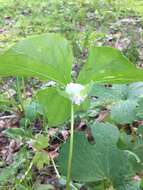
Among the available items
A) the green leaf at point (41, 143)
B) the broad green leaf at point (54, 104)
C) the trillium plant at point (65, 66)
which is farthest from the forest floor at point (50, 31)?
the trillium plant at point (65, 66)

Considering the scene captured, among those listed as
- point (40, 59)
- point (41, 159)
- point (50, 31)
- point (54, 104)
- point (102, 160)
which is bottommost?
point (41, 159)

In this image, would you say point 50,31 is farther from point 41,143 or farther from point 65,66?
point 65,66

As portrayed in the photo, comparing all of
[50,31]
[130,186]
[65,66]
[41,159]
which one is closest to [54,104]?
[65,66]

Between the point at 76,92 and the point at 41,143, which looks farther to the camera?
the point at 41,143

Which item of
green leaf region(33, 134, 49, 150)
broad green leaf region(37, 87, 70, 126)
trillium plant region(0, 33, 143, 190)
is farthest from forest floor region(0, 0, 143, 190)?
trillium plant region(0, 33, 143, 190)

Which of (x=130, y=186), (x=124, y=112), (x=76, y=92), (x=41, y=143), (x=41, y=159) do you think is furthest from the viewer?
(x=41, y=159)

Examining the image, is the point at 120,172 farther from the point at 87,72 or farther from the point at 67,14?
the point at 67,14
